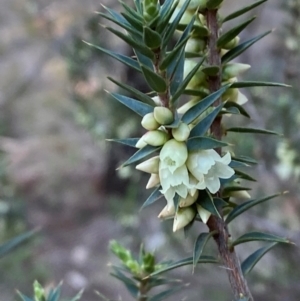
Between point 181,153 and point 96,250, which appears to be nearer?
point 181,153

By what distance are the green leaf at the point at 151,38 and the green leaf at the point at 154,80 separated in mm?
22

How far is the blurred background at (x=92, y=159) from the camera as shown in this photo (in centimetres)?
160

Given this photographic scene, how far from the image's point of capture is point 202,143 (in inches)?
16.0

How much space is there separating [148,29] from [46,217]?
125 inches

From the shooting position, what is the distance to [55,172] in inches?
144

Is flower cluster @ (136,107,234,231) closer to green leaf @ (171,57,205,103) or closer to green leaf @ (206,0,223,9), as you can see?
green leaf @ (171,57,205,103)

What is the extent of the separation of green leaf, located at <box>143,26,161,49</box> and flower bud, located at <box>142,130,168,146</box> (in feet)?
0.24

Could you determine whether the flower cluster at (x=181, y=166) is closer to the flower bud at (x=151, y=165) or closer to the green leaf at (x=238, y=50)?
the flower bud at (x=151, y=165)

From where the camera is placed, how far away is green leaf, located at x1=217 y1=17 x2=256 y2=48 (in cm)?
45

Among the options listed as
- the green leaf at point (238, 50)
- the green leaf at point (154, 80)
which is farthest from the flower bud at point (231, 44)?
the green leaf at point (154, 80)

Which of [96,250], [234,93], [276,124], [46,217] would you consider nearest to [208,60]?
[234,93]

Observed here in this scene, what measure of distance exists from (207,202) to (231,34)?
16 cm

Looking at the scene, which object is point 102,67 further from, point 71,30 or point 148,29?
point 148,29

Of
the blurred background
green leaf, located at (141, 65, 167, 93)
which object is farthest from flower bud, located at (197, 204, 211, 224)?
the blurred background
